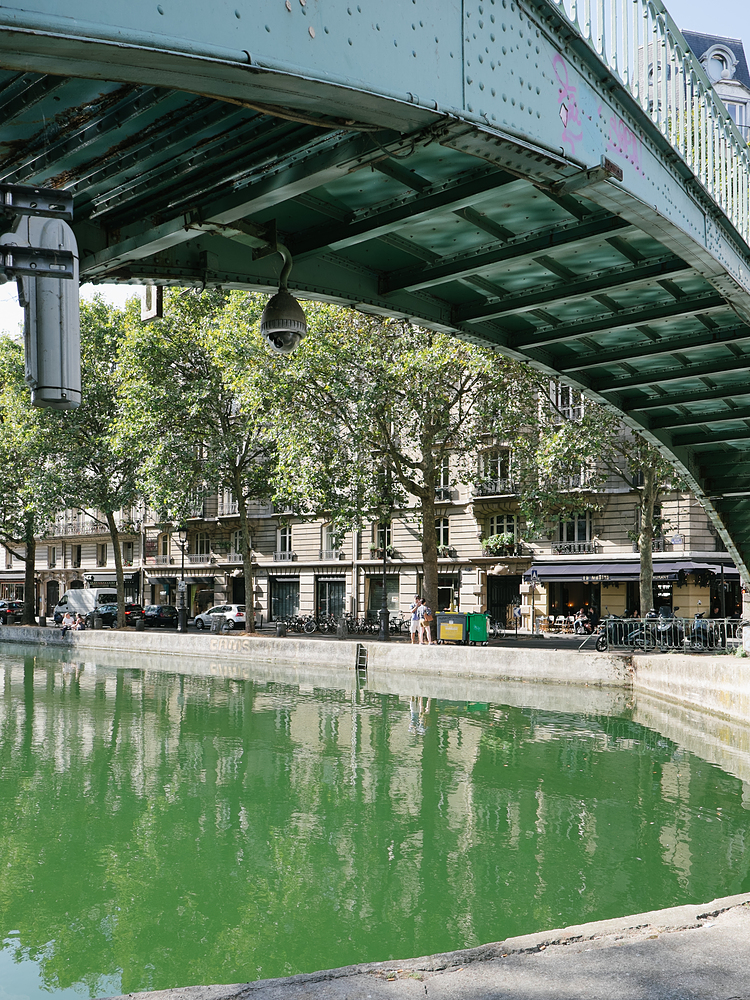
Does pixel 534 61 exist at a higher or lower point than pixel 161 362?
lower

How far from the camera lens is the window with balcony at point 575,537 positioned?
3653cm

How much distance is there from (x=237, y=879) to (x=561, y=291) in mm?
6416

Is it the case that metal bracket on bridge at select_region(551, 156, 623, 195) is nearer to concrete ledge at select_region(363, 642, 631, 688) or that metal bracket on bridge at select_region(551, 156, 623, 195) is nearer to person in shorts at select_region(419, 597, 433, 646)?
concrete ledge at select_region(363, 642, 631, 688)

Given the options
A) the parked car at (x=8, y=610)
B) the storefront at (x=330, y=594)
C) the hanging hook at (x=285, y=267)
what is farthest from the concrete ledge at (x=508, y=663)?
the parked car at (x=8, y=610)

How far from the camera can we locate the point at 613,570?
114 ft

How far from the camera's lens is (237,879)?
758cm

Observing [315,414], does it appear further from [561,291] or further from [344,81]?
[344,81]

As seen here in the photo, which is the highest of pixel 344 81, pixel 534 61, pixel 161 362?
pixel 161 362

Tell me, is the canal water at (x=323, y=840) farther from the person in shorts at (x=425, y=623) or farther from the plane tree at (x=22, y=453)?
the plane tree at (x=22, y=453)

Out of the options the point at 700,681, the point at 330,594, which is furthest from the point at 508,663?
the point at 330,594

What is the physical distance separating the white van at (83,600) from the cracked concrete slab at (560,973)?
4232cm

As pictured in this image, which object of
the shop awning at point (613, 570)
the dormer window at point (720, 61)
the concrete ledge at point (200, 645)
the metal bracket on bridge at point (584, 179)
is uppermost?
the dormer window at point (720, 61)

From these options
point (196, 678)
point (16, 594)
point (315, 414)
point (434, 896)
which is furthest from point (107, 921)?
point (16, 594)

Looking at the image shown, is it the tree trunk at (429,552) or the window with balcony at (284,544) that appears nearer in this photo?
the tree trunk at (429,552)
